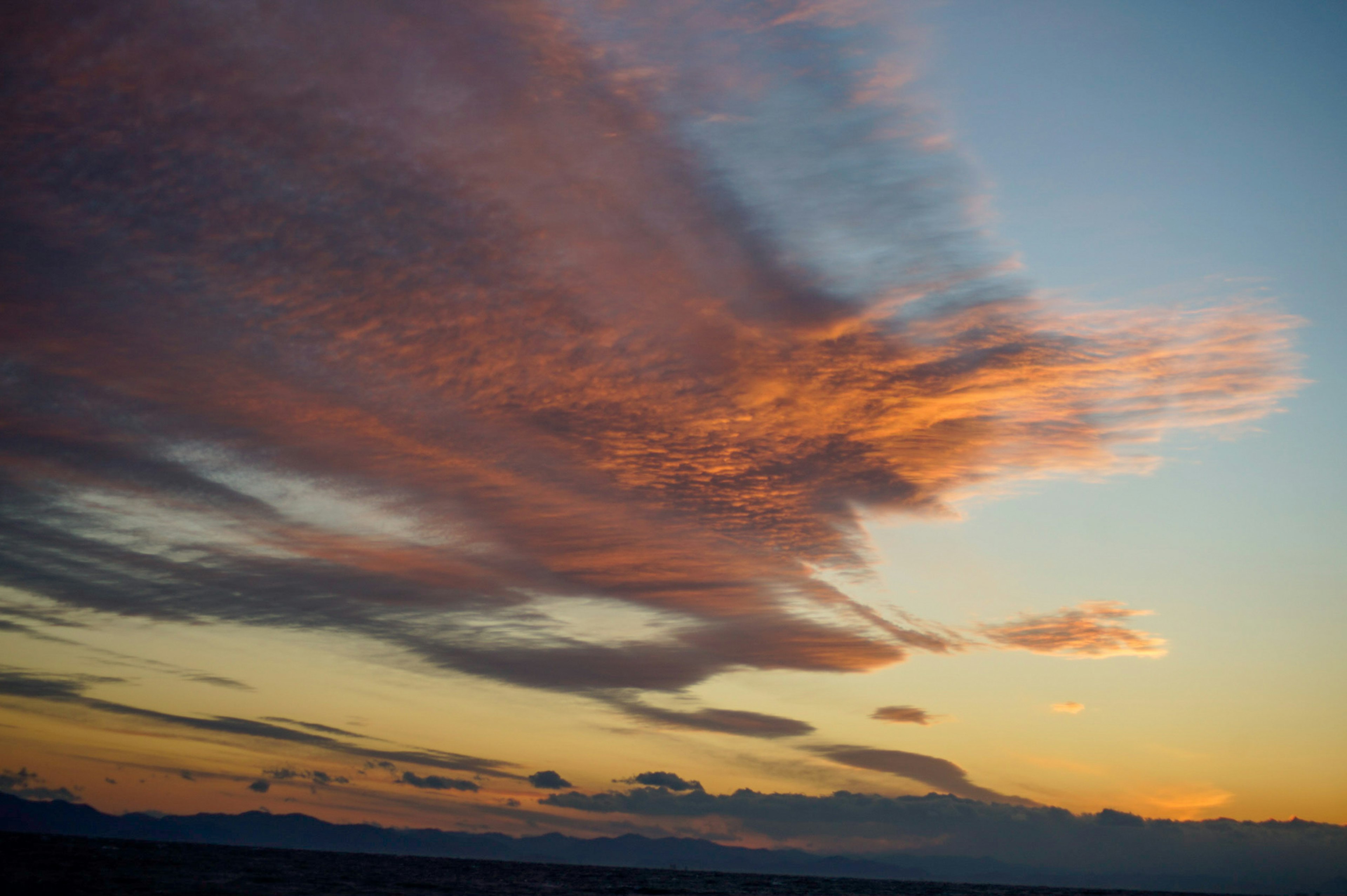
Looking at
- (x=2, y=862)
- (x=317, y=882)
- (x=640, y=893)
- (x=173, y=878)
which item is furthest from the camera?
(x=640, y=893)

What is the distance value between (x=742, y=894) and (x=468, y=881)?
212 ft

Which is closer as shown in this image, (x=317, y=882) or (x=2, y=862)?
(x=2, y=862)

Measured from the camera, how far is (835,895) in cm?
19088

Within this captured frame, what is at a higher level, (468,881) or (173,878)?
(173,878)

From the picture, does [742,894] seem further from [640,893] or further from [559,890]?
[559,890]

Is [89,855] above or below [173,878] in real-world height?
below

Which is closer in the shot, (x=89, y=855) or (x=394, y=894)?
(x=394, y=894)

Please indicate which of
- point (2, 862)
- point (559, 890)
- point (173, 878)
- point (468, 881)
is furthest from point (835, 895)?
point (2, 862)

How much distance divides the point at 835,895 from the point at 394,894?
11048cm

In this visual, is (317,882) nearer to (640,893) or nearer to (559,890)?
(559,890)

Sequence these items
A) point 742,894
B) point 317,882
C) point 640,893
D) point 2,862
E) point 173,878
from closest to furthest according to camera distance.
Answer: point 173,878 → point 2,862 → point 317,882 → point 640,893 → point 742,894

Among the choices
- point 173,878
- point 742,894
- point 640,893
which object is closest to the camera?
point 173,878

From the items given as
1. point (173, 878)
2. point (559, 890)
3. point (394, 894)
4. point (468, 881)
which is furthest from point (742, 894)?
point (173, 878)

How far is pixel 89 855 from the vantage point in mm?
186500
